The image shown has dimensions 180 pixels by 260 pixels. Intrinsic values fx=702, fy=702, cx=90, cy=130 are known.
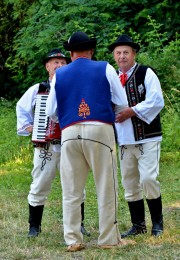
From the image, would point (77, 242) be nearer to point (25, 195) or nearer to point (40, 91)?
point (40, 91)

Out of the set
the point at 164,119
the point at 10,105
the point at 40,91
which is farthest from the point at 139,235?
the point at 10,105

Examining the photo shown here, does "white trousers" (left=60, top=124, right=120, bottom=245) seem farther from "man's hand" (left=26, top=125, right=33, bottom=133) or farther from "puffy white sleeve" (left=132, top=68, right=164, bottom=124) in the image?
"man's hand" (left=26, top=125, right=33, bottom=133)

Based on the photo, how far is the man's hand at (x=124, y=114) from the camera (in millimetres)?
6438

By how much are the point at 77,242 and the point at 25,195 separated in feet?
11.7

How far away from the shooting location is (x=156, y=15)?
1605 cm

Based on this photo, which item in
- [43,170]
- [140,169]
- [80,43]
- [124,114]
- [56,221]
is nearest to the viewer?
[80,43]

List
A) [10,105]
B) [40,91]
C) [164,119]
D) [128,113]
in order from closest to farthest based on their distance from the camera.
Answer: [128,113] < [40,91] < [164,119] < [10,105]

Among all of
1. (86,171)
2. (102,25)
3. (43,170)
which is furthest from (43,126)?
(102,25)

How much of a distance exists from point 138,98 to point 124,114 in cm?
31

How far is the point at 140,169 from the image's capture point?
6.64 metres

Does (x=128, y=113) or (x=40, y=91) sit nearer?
(x=128, y=113)

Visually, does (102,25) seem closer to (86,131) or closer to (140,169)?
(140,169)

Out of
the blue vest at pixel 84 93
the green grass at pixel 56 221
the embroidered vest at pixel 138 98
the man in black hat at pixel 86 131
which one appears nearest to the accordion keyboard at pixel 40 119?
the man in black hat at pixel 86 131

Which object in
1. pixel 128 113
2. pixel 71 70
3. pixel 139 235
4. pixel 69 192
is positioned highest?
pixel 71 70
